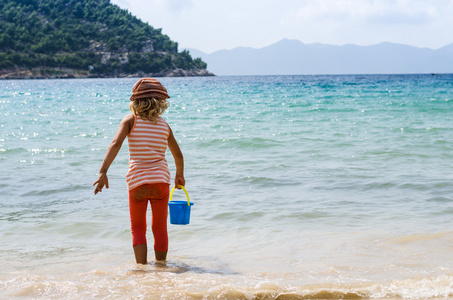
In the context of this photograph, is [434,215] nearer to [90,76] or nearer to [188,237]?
[188,237]

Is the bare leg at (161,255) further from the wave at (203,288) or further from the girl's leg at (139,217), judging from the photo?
the wave at (203,288)

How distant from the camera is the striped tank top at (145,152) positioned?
3.95 metres

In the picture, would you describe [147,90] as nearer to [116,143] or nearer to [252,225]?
[116,143]

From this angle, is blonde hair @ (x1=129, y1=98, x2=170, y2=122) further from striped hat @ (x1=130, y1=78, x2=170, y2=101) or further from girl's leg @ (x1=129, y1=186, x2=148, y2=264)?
girl's leg @ (x1=129, y1=186, x2=148, y2=264)

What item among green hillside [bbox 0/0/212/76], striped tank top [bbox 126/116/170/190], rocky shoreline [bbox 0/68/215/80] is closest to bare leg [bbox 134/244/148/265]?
striped tank top [bbox 126/116/170/190]

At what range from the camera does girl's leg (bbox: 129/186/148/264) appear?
399 centimetres

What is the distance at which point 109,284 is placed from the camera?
3746mm

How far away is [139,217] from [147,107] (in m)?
0.92

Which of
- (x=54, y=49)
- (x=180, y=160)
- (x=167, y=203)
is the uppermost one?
(x=54, y=49)

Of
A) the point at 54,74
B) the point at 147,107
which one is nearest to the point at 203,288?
the point at 147,107

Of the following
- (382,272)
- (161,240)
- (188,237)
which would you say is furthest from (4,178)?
(382,272)

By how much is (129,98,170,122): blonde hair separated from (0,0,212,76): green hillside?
421ft

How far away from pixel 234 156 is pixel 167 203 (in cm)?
636

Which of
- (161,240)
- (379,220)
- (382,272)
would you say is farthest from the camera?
(379,220)
